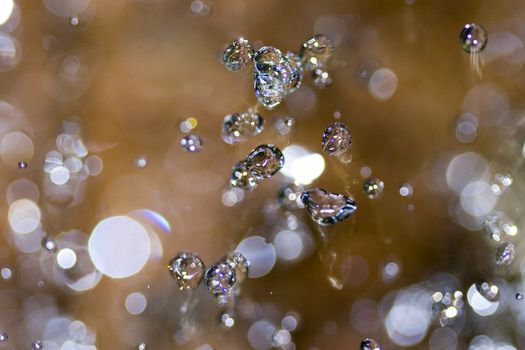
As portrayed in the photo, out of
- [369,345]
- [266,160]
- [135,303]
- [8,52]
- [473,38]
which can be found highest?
[8,52]

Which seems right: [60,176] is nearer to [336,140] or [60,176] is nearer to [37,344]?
[37,344]

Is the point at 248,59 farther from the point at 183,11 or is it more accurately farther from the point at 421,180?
the point at 421,180

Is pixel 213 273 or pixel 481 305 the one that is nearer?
pixel 213 273

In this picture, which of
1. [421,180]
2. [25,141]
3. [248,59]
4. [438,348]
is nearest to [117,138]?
[25,141]

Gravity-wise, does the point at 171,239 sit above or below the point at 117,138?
below

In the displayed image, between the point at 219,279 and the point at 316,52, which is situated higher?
the point at 316,52

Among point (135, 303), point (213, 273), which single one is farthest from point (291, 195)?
point (135, 303)

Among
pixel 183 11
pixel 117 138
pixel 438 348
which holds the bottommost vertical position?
pixel 438 348
